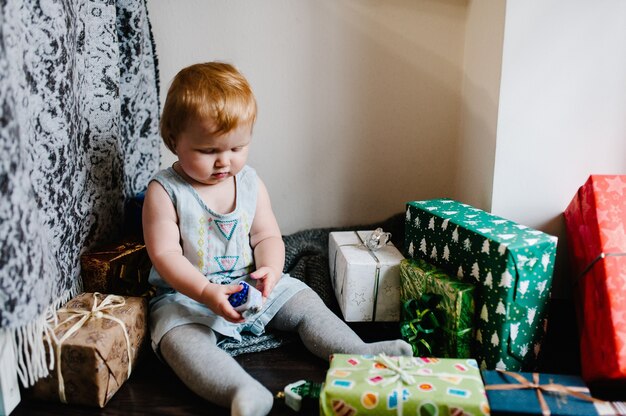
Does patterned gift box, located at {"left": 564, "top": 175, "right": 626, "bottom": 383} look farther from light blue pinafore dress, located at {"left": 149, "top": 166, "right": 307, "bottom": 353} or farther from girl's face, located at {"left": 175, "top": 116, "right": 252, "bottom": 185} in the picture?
girl's face, located at {"left": 175, "top": 116, "right": 252, "bottom": 185}

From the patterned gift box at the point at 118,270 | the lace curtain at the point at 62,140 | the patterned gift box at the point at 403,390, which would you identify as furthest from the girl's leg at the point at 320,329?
the lace curtain at the point at 62,140

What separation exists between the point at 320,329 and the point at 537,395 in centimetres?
40

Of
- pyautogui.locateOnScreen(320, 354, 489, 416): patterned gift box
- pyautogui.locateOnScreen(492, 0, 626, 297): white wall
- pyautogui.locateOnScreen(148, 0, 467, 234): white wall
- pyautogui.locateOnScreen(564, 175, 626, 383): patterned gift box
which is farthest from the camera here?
pyautogui.locateOnScreen(148, 0, 467, 234): white wall

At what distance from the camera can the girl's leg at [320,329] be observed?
0.91 m

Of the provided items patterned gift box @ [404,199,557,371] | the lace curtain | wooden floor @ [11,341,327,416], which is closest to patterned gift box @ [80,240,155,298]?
the lace curtain

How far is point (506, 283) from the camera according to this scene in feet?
2.81

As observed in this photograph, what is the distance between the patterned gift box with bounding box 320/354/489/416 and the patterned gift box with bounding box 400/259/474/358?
0.43 feet

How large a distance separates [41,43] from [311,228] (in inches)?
32.3

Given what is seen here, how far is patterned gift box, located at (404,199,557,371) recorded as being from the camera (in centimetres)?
86

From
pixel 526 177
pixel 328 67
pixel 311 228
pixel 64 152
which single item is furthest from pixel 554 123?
pixel 64 152

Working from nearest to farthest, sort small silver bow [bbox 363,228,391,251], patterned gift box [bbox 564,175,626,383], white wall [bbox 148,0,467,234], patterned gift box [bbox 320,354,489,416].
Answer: patterned gift box [bbox 320,354,489,416] < patterned gift box [bbox 564,175,626,383] < small silver bow [bbox 363,228,391,251] < white wall [bbox 148,0,467,234]

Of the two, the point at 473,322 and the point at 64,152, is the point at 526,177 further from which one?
the point at 64,152

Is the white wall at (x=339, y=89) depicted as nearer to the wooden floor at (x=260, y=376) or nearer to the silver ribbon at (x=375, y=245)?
the silver ribbon at (x=375, y=245)

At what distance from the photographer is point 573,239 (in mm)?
1050
